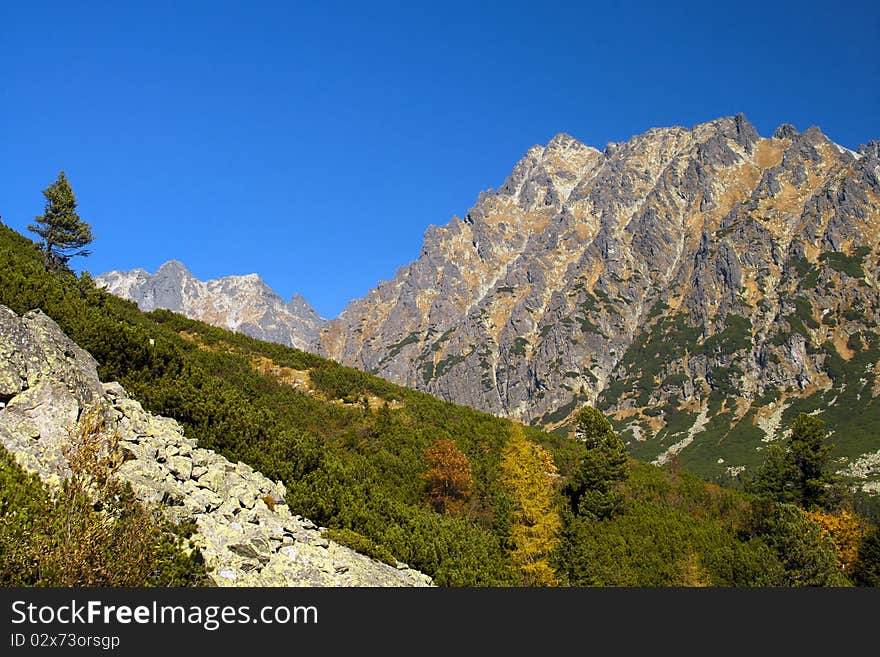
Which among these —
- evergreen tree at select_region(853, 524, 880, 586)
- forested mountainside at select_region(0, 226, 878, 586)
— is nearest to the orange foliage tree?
forested mountainside at select_region(0, 226, 878, 586)

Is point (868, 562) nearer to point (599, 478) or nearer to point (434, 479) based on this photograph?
point (599, 478)

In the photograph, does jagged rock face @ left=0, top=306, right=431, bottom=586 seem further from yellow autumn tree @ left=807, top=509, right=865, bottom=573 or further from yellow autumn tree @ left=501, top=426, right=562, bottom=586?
yellow autumn tree @ left=807, top=509, right=865, bottom=573

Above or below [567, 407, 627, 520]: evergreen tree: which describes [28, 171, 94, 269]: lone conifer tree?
above

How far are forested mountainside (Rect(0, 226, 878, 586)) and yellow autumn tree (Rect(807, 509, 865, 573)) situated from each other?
0.12m

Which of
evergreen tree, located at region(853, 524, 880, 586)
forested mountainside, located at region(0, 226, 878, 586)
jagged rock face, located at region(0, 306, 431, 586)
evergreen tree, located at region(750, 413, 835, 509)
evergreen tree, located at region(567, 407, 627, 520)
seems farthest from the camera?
evergreen tree, located at region(750, 413, 835, 509)

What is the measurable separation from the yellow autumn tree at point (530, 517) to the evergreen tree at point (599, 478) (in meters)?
2.51

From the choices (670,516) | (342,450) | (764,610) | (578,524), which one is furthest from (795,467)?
(764,610)

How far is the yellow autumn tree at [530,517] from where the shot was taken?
32.6 m

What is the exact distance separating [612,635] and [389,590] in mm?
5252

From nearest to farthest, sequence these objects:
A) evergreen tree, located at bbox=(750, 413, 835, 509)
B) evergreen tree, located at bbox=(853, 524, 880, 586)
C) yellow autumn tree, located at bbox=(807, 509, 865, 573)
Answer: evergreen tree, located at bbox=(853, 524, 880, 586), yellow autumn tree, located at bbox=(807, 509, 865, 573), evergreen tree, located at bbox=(750, 413, 835, 509)

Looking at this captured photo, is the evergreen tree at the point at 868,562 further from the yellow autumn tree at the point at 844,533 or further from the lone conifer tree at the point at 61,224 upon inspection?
the lone conifer tree at the point at 61,224

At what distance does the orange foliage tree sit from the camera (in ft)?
122

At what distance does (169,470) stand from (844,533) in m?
48.1

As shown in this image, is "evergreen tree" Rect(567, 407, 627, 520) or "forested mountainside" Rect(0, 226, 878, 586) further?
"evergreen tree" Rect(567, 407, 627, 520)
